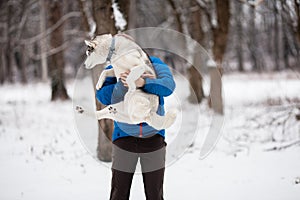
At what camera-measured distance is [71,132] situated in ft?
23.0

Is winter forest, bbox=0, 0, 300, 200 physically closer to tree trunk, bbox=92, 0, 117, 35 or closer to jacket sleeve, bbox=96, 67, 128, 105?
tree trunk, bbox=92, 0, 117, 35

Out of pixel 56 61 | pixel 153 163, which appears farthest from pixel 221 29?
pixel 56 61

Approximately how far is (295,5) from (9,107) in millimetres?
8617

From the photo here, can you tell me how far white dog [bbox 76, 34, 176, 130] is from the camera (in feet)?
7.23

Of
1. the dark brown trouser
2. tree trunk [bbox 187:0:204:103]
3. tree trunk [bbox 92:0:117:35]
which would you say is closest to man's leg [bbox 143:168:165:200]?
the dark brown trouser

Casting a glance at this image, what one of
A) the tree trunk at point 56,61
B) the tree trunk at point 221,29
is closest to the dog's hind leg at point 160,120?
the tree trunk at point 221,29

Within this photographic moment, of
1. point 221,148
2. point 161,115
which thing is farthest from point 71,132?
point 161,115

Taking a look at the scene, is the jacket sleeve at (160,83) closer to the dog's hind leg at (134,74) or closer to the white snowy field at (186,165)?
the dog's hind leg at (134,74)

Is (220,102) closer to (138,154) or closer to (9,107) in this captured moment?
(138,154)

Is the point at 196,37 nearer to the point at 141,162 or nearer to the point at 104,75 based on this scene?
the point at 104,75

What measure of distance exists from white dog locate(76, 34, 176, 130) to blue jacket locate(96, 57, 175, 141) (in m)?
0.05

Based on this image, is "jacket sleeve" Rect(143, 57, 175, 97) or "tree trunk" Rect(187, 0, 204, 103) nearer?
"jacket sleeve" Rect(143, 57, 175, 97)

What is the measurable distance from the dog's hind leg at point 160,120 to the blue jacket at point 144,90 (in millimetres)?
55

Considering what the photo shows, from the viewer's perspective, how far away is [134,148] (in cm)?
244
